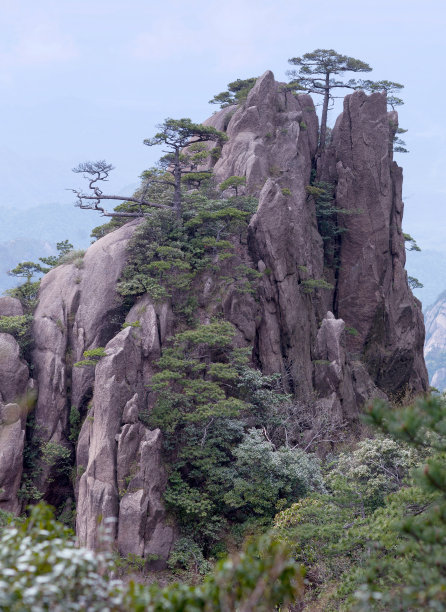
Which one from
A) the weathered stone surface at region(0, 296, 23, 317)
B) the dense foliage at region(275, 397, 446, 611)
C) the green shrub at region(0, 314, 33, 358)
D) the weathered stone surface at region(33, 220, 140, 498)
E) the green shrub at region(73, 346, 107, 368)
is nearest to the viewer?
the dense foliage at region(275, 397, 446, 611)

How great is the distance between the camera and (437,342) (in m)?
135

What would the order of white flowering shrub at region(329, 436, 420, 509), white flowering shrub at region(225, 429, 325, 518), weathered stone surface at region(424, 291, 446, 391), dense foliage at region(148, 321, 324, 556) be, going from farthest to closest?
weathered stone surface at region(424, 291, 446, 391)
dense foliage at region(148, 321, 324, 556)
white flowering shrub at region(225, 429, 325, 518)
white flowering shrub at region(329, 436, 420, 509)

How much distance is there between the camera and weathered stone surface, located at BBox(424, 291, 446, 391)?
12475 cm

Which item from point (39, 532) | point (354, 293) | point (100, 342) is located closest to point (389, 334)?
point (354, 293)

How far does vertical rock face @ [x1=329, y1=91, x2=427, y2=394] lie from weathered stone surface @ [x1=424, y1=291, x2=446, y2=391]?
3682 inches

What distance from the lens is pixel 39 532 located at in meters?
6.37

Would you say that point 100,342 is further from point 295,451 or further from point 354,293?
point 354,293

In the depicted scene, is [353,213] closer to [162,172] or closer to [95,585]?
[162,172]

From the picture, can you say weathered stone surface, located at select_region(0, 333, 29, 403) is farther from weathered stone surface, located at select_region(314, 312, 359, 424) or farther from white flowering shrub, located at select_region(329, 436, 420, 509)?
weathered stone surface, located at select_region(314, 312, 359, 424)

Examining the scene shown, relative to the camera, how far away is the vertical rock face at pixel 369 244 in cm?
3516

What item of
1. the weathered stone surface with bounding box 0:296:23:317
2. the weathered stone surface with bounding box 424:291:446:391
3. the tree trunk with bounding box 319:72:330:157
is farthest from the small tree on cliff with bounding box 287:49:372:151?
the weathered stone surface with bounding box 424:291:446:391

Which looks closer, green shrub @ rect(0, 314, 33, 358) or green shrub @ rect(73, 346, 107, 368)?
green shrub @ rect(73, 346, 107, 368)

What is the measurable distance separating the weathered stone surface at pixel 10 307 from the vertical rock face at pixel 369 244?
1943 cm

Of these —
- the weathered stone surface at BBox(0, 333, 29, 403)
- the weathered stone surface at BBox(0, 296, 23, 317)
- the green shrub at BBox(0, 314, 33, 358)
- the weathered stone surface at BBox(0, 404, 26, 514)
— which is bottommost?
the weathered stone surface at BBox(0, 404, 26, 514)
